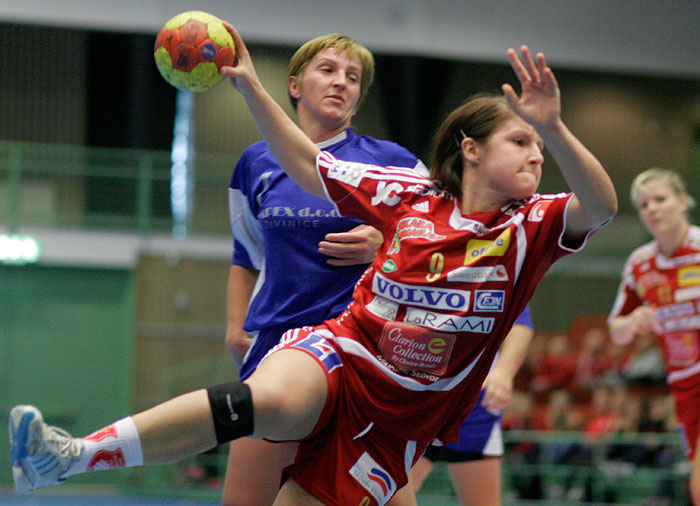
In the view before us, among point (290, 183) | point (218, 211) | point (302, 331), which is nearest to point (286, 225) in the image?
point (290, 183)

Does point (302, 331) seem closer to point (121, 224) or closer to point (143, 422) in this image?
point (143, 422)

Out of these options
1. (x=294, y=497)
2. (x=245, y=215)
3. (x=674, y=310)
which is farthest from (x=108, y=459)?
(x=674, y=310)

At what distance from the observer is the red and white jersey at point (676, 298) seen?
5051 mm

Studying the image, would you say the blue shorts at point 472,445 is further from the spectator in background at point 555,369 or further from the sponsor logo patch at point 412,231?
the spectator in background at point 555,369

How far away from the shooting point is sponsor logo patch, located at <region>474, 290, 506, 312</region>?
8.95 ft

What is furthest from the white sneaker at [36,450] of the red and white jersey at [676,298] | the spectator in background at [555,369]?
the spectator in background at [555,369]

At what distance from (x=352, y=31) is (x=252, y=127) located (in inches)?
94.9

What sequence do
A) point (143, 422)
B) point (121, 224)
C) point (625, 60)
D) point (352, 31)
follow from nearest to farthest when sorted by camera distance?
point (143, 422)
point (121, 224)
point (352, 31)
point (625, 60)

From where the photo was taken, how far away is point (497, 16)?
15594mm

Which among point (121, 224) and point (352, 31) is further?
point (352, 31)

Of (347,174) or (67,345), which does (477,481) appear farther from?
(67,345)

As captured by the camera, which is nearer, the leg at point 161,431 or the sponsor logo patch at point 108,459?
the leg at point 161,431

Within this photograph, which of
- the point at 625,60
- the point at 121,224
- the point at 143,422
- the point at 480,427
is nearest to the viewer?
the point at 143,422

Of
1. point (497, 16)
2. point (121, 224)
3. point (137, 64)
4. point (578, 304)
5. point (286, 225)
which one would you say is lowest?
point (578, 304)
